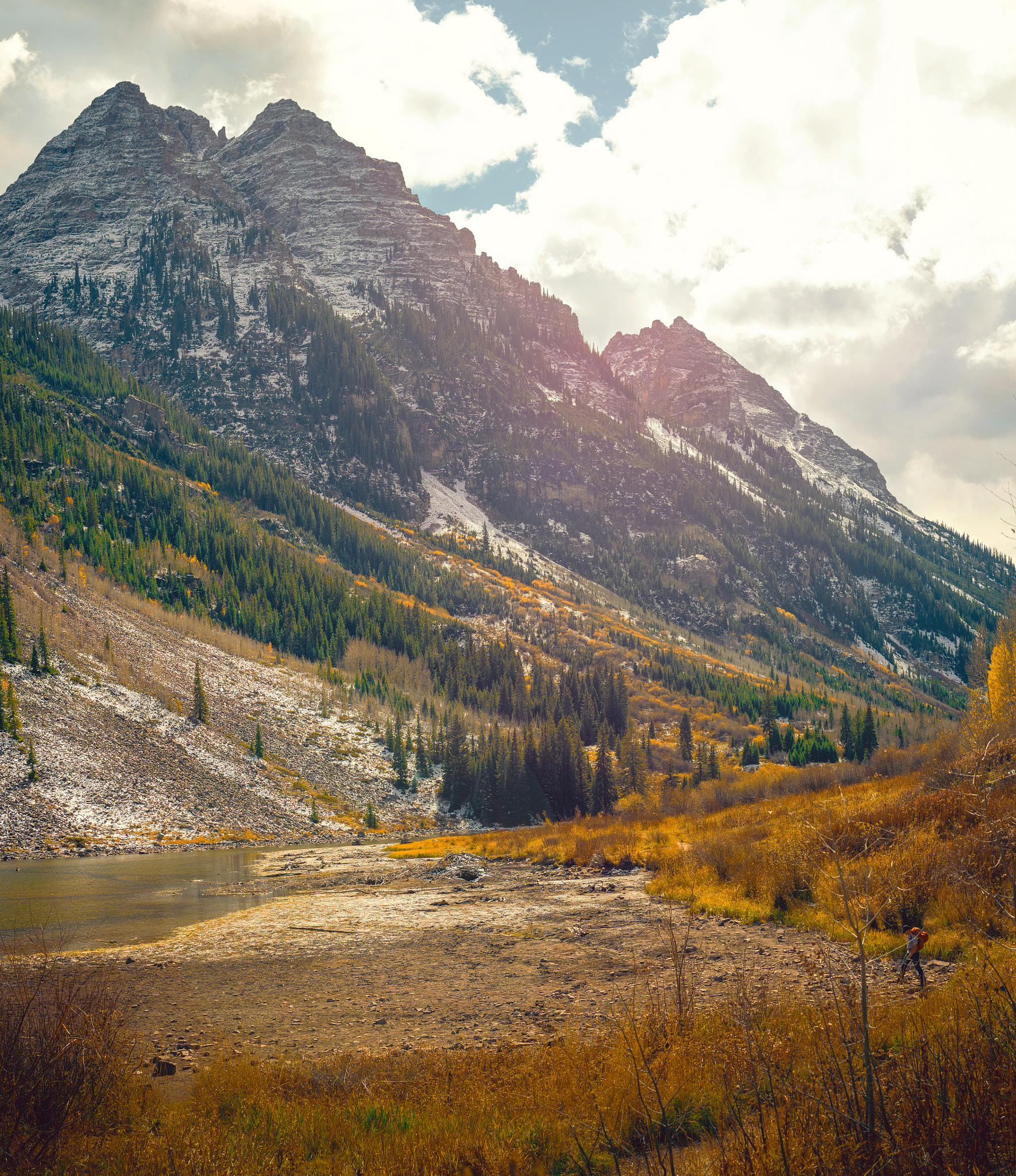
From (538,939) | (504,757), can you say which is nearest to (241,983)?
(538,939)

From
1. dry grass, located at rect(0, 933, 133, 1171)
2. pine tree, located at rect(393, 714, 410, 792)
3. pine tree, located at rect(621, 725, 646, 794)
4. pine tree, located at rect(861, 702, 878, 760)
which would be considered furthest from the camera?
pine tree, located at rect(393, 714, 410, 792)

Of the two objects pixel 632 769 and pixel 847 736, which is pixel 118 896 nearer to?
pixel 632 769

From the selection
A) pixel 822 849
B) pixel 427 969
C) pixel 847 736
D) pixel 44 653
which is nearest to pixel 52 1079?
pixel 427 969

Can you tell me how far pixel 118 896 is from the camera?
32.1 metres

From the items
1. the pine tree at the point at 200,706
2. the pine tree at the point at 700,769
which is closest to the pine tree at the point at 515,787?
the pine tree at the point at 700,769

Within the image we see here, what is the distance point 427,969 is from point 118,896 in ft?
75.6

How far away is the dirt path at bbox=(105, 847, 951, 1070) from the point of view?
12914 millimetres

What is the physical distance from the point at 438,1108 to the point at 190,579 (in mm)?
150691

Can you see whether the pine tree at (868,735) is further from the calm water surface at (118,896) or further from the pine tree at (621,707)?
the calm water surface at (118,896)

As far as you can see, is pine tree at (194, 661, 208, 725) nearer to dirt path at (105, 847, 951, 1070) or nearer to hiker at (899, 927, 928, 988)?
dirt path at (105, 847, 951, 1070)

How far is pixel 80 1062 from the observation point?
8406 mm

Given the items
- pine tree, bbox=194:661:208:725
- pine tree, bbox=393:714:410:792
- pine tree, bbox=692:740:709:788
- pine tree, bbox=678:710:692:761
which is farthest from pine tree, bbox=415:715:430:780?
pine tree, bbox=678:710:692:761

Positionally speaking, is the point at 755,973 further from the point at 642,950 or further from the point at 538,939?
the point at 538,939

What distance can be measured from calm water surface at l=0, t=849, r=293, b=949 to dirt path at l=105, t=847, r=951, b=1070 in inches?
91.6
